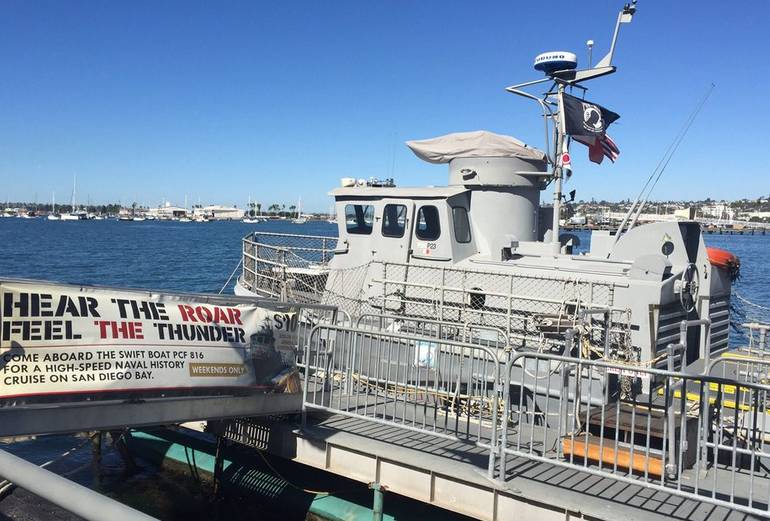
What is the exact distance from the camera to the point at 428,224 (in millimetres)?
12320

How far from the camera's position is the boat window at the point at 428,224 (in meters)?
12.2

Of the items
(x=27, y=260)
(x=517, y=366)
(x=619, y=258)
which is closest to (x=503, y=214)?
(x=619, y=258)

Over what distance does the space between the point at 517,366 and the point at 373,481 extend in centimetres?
323

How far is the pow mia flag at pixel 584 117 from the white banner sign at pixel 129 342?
715 centimetres

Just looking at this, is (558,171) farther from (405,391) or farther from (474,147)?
(405,391)

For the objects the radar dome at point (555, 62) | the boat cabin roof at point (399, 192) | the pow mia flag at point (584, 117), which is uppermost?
the radar dome at point (555, 62)

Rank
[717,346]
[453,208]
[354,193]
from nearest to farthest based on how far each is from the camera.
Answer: [717,346] → [453,208] → [354,193]

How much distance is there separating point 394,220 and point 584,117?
419 cm

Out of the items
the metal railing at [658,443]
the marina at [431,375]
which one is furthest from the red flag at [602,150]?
the metal railing at [658,443]

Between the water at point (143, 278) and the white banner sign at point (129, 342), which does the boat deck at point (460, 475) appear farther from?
the water at point (143, 278)

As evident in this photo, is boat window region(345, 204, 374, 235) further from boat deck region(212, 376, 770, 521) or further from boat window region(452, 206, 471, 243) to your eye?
boat deck region(212, 376, 770, 521)

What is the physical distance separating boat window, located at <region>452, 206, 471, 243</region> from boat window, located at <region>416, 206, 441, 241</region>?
348 mm

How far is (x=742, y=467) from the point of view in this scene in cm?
686

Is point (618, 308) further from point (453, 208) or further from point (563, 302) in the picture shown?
point (453, 208)
